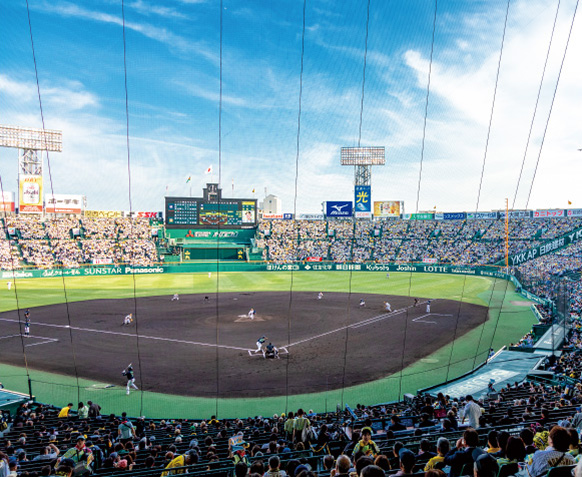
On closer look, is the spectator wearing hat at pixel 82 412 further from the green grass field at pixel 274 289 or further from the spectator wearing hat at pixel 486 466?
the spectator wearing hat at pixel 486 466

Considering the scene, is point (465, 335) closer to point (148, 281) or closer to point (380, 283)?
point (380, 283)

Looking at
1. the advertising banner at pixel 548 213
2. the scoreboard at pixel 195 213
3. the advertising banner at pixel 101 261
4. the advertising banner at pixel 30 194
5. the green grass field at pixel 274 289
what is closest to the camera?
the green grass field at pixel 274 289

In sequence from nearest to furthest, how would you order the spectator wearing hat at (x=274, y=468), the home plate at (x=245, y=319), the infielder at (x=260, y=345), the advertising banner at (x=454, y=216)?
1. the spectator wearing hat at (x=274, y=468)
2. the infielder at (x=260, y=345)
3. the home plate at (x=245, y=319)
4. the advertising banner at (x=454, y=216)

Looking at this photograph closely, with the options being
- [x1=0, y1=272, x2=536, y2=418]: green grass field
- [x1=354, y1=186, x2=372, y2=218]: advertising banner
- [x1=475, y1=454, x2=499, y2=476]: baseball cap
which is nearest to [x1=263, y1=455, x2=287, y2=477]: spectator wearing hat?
[x1=475, y1=454, x2=499, y2=476]: baseball cap

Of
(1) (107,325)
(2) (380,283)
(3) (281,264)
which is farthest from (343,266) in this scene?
(1) (107,325)

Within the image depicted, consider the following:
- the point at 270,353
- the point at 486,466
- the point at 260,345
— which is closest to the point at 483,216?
the point at 260,345

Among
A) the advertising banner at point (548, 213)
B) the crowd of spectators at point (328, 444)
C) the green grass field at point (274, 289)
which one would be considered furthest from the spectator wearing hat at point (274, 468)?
the advertising banner at point (548, 213)

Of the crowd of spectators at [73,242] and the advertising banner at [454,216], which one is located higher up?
the advertising banner at [454,216]

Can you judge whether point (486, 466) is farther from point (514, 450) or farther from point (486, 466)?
point (514, 450)
